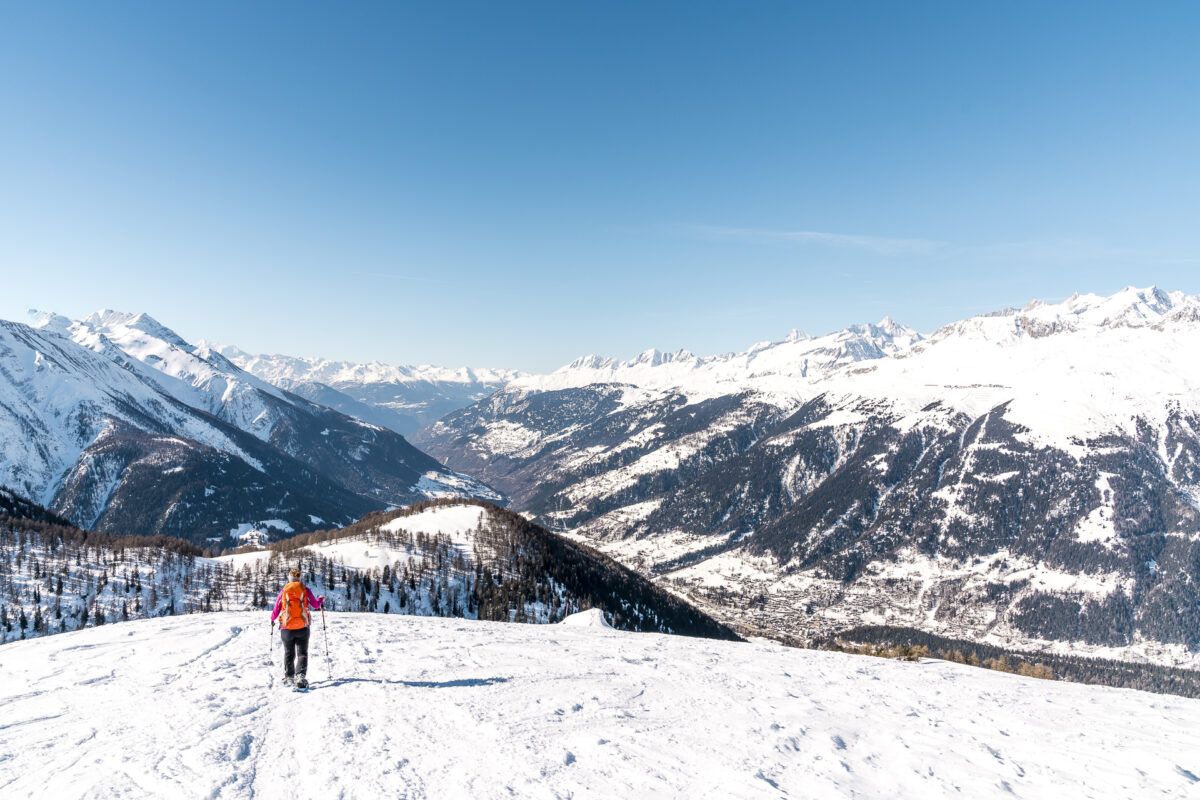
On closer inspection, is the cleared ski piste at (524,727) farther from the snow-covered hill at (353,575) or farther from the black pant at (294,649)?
the snow-covered hill at (353,575)

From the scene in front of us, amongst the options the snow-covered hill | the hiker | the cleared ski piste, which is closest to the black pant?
the hiker

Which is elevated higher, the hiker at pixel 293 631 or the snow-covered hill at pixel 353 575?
the hiker at pixel 293 631

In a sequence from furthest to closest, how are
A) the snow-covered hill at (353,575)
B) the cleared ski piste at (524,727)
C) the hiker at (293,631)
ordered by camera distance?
the snow-covered hill at (353,575), the hiker at (293,631), the cleared ski piste at (524,727)

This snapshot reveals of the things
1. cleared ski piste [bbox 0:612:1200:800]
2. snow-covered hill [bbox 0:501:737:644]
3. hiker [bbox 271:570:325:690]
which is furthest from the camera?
snow-covered hill [bbox 0:501:737:644]

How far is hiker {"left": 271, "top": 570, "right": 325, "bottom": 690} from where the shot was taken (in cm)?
1775

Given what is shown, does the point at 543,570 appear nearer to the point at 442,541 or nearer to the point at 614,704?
the point at 442,541

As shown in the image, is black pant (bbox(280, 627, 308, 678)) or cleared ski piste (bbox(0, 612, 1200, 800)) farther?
black pant (bbox(280, 627, 308, 678))

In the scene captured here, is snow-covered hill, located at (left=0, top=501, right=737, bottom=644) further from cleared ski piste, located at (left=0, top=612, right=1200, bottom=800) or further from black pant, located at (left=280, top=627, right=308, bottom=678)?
black pant, located at (left=280, top=627, right=308, bottom=678)

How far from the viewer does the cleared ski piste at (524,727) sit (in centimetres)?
1168

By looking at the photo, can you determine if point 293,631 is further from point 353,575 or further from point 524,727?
point 353,575

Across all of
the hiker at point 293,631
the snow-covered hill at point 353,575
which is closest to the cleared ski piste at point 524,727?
the hiker at point 293,631

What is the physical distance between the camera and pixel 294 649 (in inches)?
717

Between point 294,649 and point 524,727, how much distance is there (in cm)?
913

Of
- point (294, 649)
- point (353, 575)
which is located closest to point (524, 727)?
point (294, 649)
